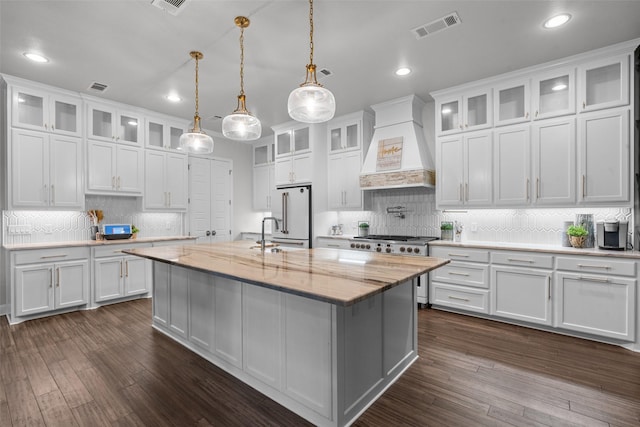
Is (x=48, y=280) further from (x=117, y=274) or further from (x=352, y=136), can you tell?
(x=352, y=136)

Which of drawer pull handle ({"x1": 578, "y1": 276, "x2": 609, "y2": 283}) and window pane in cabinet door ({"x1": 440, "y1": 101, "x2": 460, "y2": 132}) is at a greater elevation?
window pane in cabinet door ({"x1": 440, "y1": 101, "x2": 460, "y2": 132})

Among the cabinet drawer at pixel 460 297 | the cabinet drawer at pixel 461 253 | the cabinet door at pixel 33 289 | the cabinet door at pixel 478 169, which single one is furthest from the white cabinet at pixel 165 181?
the cabinet door at pixel 478 169

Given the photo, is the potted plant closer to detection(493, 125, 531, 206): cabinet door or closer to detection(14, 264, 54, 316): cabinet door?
detection(493, 125, 531, 206): cabinet door

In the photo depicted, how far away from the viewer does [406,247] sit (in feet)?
13.5

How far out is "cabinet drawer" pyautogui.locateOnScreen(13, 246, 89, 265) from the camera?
368 centimetres

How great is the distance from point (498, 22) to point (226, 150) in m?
5.10

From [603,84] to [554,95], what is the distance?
39 cm

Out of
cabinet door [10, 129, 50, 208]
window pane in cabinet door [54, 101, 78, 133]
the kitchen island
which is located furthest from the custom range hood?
cabinet door [10, 129, 50, 208]

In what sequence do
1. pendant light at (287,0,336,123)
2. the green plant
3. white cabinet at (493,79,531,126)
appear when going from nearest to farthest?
pendant light at (287,0,336,123) → the green plant → white cabinet at (493,79,531,126)

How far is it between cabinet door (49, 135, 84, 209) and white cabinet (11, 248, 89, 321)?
0.66m

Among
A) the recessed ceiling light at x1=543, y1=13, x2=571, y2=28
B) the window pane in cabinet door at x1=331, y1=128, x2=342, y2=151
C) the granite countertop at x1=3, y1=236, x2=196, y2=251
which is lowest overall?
the granite countertop at x1=3, y1=236, x2=196, y2=251

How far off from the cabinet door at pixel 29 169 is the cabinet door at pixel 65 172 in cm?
6

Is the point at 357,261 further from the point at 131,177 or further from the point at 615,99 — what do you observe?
the point at 131,177

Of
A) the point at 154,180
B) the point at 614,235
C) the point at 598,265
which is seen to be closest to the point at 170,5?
the point at 154,180
